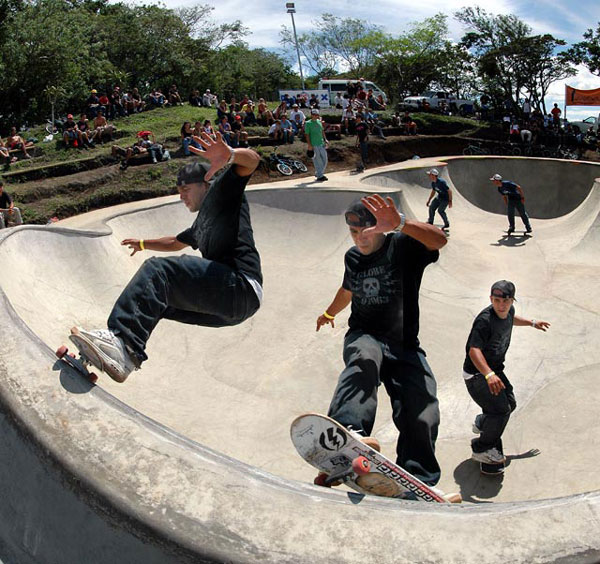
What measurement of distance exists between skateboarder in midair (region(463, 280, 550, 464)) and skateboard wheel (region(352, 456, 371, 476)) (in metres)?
2.24

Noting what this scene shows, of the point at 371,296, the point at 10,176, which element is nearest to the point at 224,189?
the point at 371,296

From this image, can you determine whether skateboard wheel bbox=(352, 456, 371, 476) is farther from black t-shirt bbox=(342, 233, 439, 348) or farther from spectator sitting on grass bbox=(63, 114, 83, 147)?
spectator sitting on grass bbox=(63, 114, 83, 147)

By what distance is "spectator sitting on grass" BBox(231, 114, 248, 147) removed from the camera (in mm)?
17156

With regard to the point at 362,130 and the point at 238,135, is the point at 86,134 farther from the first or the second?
the point at 362,130

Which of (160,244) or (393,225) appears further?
(160,244)

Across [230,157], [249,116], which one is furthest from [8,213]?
[249,116]

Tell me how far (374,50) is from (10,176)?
5537cm

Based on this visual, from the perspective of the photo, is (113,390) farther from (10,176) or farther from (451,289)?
(10,176)

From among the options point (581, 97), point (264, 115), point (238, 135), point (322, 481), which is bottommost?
point (238, 135)

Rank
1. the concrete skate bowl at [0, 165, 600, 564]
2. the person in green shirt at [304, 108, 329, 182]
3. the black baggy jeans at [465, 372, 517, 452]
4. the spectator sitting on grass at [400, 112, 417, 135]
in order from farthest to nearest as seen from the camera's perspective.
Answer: the spectator sitting on grass at [400, 112, 417, 135] < the person in green shirt at [304, 108, 329, 182] < the black baggy jeans at [465, 372, 517, 452] < the concrete skate bowl at [0, 165, 600, 564]

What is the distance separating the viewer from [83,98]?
2883cm

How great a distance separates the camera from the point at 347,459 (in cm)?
255

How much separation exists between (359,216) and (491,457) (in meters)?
2.70

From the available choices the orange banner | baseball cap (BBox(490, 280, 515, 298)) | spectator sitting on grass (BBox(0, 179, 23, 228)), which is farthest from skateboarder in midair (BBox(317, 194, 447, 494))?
the orange banner
